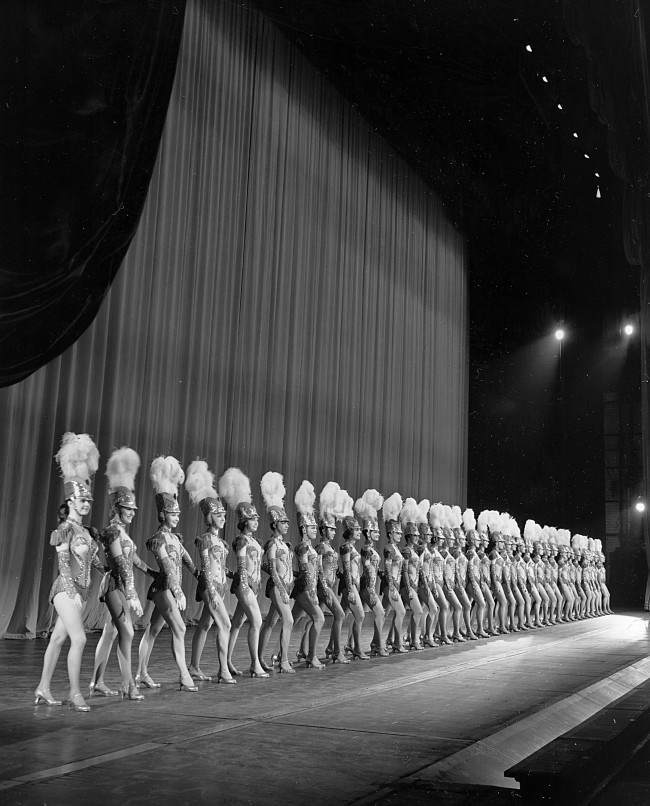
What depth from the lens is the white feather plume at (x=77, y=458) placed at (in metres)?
6.87

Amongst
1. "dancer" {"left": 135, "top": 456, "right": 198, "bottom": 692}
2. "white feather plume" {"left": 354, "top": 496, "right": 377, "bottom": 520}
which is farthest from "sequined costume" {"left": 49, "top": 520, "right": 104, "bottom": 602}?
"white feather plume" {"left": 354, "top": 496, "right": 377, "bottom": 520}

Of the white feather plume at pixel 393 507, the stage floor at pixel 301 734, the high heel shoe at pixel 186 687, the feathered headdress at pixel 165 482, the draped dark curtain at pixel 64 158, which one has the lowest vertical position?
the stage floor at pixel 301 734

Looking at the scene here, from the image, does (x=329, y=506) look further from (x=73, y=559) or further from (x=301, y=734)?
(x=301, y=734)

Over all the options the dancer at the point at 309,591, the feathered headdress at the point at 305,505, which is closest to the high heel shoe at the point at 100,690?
the dancer at the point at 309,591

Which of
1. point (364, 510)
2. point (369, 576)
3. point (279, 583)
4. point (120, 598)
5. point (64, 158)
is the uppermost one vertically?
point (64, 158)

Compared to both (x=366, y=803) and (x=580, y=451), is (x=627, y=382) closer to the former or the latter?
(x=580, y=451)

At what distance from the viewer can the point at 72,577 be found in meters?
6.54

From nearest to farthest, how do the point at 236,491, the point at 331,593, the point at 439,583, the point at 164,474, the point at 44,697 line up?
the point at 44,697 < the point at 164,474 < the point at 236,491 < the point at 331,593 < the point at 439,583

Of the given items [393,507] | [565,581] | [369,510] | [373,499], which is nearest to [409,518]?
[393,507]

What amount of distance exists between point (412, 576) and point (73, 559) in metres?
6.38

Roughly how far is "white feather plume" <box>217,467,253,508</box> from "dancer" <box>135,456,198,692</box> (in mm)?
1357

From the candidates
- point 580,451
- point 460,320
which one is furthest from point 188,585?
point 580,451

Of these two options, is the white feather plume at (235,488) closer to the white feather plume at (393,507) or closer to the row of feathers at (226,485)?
the row of feathers at (226,485)

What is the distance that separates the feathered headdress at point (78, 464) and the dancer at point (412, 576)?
606 cm
